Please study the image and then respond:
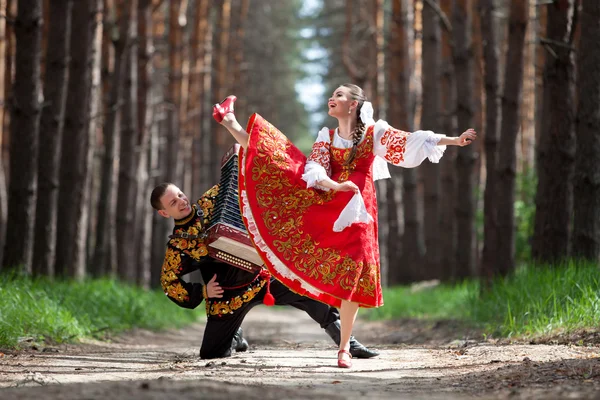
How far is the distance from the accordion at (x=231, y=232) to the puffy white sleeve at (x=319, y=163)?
0.65 m

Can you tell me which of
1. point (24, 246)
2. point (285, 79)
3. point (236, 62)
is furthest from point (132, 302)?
point (285, 79)

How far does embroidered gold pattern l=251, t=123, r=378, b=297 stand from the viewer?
656cm

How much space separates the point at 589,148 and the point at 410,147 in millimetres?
3600

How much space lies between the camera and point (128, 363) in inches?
281

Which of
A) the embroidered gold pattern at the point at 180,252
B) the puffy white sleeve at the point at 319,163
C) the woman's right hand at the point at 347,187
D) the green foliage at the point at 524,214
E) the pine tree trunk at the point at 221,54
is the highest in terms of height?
the pine tree trunk at the point at 221,54

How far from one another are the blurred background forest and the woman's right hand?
3998 millimetres

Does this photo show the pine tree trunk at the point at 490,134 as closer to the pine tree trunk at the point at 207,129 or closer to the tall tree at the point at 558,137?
the tall tree at the point at 558,137

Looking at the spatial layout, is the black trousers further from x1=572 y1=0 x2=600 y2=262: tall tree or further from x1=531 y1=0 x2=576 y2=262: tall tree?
x1=531 y1=0 x2=576 y2=262: tall tree

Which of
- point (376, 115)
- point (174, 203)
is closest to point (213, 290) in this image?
point (174, 203)

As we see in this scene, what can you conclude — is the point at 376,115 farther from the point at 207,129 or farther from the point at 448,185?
the point at 448,185

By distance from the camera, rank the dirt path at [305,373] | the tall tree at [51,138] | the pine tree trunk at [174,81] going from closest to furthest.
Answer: the dirt path at [305,373] < the tall tree at [51,138] < the pine tree trunk at [174,81]

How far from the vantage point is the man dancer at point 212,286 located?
280 inches

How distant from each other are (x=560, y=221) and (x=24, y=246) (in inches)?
262

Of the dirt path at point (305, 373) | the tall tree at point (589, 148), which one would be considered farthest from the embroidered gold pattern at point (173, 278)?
the tall tree at point (589, 148)
